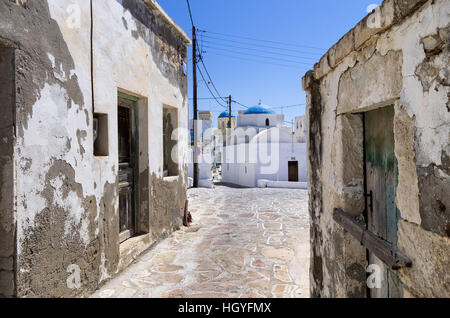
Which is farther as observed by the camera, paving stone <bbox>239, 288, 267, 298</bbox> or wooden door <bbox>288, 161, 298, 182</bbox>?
wooden door <bbox>288, 161, 298, 182</bbox>

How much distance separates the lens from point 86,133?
3.10 meters

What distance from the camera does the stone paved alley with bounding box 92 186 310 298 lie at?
3242 millimetres

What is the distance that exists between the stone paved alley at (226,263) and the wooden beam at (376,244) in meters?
1.45

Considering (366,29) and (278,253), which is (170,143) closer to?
(278,253)

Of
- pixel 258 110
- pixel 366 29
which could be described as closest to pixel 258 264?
pixel 366 29

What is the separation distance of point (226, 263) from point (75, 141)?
2.50 m

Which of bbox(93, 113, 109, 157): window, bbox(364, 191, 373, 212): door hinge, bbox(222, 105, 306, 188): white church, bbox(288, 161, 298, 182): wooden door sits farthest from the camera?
bbox(288, 161, 298, 182): wooden door

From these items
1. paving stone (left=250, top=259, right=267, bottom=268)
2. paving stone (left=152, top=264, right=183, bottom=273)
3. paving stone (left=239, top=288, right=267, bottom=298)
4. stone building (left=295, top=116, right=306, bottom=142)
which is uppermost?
stone building (left=295, top=116, right=306, bottom=142)

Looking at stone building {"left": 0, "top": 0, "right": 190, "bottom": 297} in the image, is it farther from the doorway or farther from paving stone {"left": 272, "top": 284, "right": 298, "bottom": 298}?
paving stone {"left": 272, "top": 284, "right": 298, "bottom": 298}

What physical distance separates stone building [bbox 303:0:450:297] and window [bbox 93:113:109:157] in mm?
2355

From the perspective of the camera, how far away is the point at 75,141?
2926 millimetres

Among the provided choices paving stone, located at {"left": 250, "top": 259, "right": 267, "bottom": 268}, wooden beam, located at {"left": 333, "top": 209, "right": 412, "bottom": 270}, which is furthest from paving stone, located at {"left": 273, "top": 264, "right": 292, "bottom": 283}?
wooden beam, located at {"left": 333, "top": 209, "right": 412, "bottom": 270}

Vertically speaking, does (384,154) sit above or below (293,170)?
above
